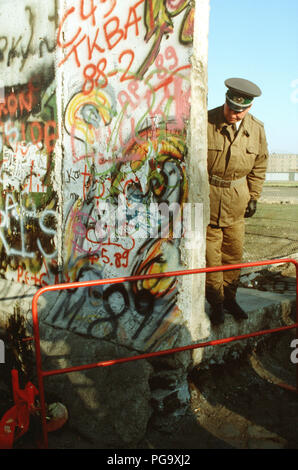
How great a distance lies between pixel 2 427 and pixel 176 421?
120 centimetres

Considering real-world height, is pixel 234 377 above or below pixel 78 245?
below

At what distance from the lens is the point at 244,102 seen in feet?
11.9

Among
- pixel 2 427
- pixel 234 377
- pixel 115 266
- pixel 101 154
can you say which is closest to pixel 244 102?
pixel 101 154

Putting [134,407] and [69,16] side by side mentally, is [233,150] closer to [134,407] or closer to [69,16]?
[69,16]

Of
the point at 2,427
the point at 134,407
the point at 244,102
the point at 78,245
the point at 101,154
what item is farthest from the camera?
the point at 78,245

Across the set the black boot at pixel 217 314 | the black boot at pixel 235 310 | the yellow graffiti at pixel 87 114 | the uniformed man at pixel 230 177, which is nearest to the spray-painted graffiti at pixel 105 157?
the yellow graffiti at pixel 87 114

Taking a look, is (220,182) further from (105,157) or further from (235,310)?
(235,310)

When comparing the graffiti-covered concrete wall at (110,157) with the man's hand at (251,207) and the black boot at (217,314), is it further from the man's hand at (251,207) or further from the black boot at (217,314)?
the man's hand at (251,207)

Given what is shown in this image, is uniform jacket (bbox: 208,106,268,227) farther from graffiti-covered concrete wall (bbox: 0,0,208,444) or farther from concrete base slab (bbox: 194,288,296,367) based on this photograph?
concrete base slab (bbox: 194,288,296,367)

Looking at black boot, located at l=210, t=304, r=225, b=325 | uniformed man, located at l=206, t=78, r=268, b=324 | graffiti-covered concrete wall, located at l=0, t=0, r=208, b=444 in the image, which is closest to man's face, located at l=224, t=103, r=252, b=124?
uniformed man, located at l=206, t=78, r=268, b=324

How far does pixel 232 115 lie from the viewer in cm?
369

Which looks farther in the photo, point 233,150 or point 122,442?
point 233,150

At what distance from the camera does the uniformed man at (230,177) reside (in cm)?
373

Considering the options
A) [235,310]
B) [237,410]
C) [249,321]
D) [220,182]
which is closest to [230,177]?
[220,182]
